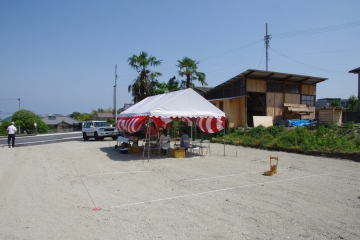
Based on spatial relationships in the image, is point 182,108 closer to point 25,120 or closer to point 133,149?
point 133,149

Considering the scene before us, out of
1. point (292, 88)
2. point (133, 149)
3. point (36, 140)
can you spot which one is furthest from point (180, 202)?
point (36, 140)

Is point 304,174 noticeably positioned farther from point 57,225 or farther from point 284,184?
point 57,225

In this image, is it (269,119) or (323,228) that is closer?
(323,228)

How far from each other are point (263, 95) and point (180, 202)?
17895 millimetres

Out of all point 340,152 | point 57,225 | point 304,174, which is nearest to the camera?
point 57,225

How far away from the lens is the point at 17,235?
4160 millimetres

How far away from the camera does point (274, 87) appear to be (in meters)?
21.9

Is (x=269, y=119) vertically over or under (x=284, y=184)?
over

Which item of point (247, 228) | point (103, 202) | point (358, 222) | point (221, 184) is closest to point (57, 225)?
point (103, 202)

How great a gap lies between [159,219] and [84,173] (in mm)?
5023

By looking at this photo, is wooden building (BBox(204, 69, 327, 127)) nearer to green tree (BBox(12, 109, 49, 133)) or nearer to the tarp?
the tarp

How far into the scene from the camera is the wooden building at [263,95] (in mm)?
20891

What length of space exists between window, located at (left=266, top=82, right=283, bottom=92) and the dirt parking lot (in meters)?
12.3

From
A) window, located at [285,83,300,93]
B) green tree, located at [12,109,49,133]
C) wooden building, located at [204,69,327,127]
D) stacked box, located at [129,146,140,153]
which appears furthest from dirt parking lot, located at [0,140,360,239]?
green tree, located at [12,109,49,133]
